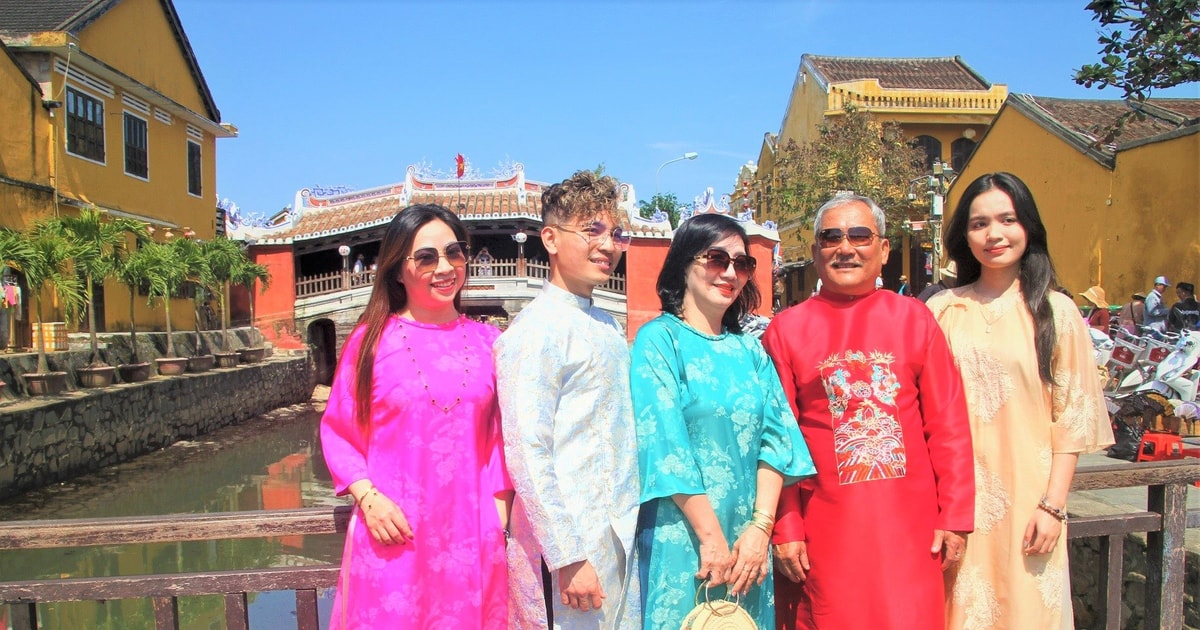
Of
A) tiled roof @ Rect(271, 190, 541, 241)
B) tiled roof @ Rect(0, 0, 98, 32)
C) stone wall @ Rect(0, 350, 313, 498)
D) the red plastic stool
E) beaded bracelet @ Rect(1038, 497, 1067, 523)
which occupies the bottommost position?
stone wall @ Rect(0, 350, 313, 498)

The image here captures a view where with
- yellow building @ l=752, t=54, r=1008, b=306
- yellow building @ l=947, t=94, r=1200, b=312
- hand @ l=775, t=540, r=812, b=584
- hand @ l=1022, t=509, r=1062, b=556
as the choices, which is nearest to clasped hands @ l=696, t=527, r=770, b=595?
hand @ l=775, t=540, r=812, b=584

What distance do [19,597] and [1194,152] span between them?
1216cm

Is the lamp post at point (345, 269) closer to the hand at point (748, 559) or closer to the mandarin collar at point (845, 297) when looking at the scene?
the mandarin collar at point (845, 297)

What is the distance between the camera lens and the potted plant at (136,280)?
468 inches

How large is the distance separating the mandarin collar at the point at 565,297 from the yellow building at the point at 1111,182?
9475 millimetres

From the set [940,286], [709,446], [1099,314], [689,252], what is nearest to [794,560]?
[709,446]

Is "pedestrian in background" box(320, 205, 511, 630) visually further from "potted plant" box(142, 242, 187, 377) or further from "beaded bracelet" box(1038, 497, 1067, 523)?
"potted plant" box(142, 242, 187, 377)

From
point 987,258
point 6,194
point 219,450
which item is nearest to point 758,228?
point 219,450

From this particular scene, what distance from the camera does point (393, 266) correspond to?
212 cm

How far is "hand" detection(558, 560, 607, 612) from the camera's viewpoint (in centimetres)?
186

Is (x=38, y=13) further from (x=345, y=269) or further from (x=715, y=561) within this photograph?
(x=715, y=561)

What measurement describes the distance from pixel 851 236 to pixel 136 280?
12.5 metres

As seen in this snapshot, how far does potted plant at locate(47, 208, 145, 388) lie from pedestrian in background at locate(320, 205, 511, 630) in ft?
33.8

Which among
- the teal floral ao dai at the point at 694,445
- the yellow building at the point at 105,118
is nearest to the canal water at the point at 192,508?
the teal floral ao dai at the point at 694,445
